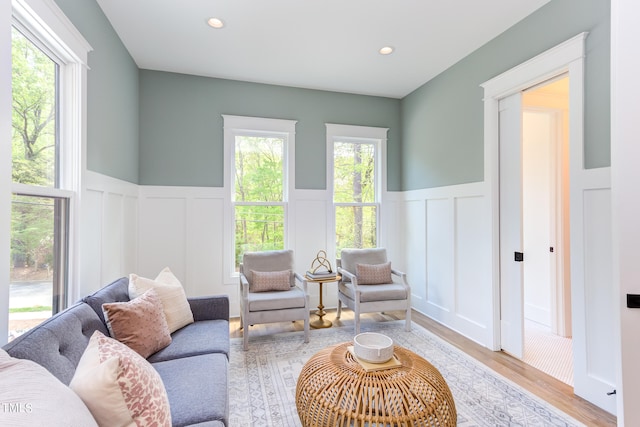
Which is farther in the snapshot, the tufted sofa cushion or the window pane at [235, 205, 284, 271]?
the window pane at [235, 205, 284, 271]

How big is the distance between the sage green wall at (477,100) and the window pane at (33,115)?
3.49 meters

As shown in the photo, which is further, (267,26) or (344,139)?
(344,139)

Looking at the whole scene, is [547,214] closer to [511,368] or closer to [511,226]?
[511,226]

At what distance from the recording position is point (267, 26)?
109 inches

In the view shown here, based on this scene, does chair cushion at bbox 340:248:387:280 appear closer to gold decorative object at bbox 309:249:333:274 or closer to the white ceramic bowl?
gold decorative object at bbox 309:249:333:274

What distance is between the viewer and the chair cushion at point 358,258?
377 cm

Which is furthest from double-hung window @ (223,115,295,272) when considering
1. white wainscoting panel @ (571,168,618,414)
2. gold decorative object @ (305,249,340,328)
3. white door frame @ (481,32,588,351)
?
white wainscoting panel @ (571,168,618,414)

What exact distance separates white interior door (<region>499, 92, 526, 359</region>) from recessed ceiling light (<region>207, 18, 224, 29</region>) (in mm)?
2695

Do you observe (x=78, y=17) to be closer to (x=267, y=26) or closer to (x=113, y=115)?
(x=113, y=115)

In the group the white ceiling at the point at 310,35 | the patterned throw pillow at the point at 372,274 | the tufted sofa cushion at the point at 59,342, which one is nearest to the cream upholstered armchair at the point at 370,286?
the patterned throw pillow at the point at 372,274

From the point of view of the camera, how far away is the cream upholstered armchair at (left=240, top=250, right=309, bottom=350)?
2.95 metres

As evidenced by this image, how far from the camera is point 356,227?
172 inches

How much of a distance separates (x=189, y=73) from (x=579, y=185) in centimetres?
403

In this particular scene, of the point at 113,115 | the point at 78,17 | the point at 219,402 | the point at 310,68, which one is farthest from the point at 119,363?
the point at 310,68
